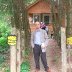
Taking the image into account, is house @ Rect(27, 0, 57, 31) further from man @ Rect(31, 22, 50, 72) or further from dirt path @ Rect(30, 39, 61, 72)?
man @ Rect(31, 22, 50, 72)

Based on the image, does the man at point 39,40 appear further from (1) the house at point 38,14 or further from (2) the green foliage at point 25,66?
(1) the house at point 38,14

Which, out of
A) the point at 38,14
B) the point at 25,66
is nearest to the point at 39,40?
the point at 25,66

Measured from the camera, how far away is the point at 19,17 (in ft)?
49.3

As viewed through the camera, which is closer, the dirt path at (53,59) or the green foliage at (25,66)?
the green foliage at (25,66)

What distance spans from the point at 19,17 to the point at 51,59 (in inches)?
95.2

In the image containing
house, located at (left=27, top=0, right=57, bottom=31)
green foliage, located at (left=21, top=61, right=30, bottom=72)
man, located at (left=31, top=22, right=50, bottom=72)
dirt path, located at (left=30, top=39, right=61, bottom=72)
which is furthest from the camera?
house, located at (left=27, top=0, right=57, bottom=31)

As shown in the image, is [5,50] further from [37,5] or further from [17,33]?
[37,5]

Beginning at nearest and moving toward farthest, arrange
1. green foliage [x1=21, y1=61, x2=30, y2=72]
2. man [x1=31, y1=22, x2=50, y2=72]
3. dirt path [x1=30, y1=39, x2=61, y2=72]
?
man [x1=31, y1=22, x2=50, y2=72], green foliage [x1=21, y1=61, x2=30, y2=72], dirt path [x1=30, y1=39, x2=61, y2=72]

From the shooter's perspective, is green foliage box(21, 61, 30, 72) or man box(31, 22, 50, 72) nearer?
man box(31, 22, 50, 72)

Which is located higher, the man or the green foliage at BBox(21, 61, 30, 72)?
the man

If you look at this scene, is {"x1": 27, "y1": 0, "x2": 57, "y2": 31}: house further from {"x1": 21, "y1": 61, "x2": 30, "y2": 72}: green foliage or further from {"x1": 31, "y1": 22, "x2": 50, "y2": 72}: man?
{"x1": 31, "y1": 22, "x2": 50, "y2": 72}: man

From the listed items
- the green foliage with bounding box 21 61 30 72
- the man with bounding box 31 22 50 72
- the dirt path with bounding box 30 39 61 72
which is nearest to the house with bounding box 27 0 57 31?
the dirt path with bounding box 30 39 61 72

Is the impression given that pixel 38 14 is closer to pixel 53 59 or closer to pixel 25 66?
pixel 53 59

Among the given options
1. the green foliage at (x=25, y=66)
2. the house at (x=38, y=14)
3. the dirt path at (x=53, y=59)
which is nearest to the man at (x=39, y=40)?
the green foliage at (x=25, y=66)
